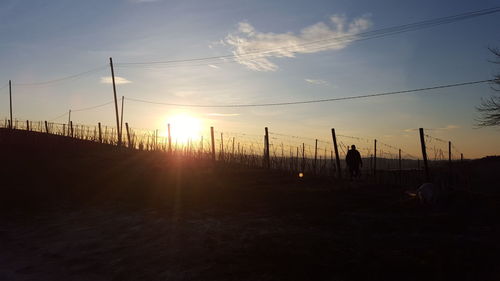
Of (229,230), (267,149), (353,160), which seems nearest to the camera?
(229,230)

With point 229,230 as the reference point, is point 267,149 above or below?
above

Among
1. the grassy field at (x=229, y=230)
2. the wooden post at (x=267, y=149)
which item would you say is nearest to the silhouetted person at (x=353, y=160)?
the grassy field at (x=229, y=230)

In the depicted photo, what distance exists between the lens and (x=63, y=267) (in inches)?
317

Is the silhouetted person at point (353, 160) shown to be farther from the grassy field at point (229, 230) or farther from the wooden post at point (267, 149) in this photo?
the wooden post at point (267, 149)

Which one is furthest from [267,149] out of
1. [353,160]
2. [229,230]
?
[229,230]

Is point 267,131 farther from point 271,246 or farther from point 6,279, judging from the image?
point 6,279

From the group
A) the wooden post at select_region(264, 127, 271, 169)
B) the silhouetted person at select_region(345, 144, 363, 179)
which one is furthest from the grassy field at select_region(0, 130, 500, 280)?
the wooden post at select_region(264, 127, 271, 169)

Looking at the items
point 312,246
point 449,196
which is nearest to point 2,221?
point 312,246

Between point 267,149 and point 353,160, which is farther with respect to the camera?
point 267,149

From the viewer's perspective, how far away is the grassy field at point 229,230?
280 inches

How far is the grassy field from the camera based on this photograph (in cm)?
712

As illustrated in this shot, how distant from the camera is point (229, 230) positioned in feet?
32.3

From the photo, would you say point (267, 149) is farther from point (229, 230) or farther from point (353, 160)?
point (229, 230)

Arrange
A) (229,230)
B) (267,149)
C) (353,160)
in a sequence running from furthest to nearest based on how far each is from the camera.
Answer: (267,149)
(353,160)
(229,230)
